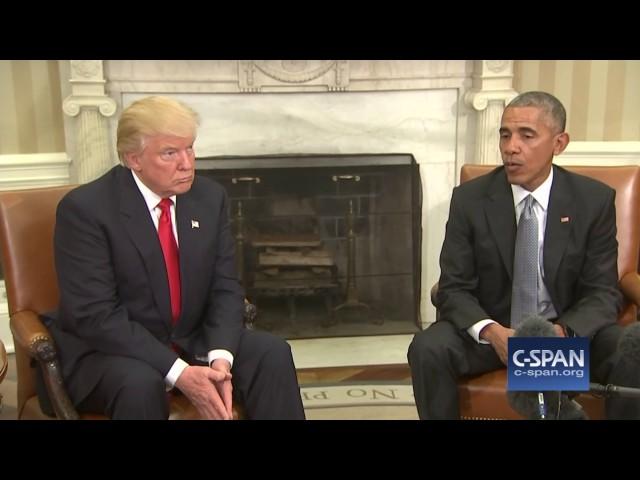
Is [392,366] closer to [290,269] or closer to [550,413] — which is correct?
[290,269]

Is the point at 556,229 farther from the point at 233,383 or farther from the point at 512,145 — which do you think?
the point at 233,383

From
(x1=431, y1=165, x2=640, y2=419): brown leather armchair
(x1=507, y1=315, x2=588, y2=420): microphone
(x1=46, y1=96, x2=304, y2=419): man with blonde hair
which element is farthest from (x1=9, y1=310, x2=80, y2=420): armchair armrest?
(x1=507, y1=315, x2=588, y2=420): microphone

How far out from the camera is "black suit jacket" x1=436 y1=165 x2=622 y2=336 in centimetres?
231

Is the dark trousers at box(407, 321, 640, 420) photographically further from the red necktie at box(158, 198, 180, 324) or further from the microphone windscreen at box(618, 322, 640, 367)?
the microphone windscreen at box(618, 322, 640, 367)

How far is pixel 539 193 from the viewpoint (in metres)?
2.36

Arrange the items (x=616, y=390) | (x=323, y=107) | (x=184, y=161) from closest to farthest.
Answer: (x=616, y=390) → (x=184, y=161) → (x=323, y=107)

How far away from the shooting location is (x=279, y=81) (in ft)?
12.4

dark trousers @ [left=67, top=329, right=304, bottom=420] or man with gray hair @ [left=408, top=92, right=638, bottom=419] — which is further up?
man with gray hair @ [left=408, top=92, right=638, bottom=419]

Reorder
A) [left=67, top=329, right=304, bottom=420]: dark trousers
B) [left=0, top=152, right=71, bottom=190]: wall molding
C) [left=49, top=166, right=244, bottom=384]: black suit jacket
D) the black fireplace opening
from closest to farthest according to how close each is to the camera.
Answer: [left=67, top=329, right=304, bottom=420]: dark trousers < [left=49, top=166, right=244, bottom=384]: black suit jacket < [left=0, top=152, right=71, bottom=190]: wall molding < the black fireplace opening

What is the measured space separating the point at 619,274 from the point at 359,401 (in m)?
1.12

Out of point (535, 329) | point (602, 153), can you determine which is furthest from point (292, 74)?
point (535, 329)

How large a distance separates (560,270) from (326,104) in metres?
1.83
